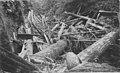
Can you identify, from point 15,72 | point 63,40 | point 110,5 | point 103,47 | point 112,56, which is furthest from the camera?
point 110,5

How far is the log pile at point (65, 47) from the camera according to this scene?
335 cm

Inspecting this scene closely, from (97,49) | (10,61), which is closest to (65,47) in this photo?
(97,49)

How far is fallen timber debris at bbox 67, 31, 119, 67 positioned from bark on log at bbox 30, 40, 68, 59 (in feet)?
3.54

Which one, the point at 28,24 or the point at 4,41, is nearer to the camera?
the point at 4,41

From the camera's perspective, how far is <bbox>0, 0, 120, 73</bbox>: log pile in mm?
3354

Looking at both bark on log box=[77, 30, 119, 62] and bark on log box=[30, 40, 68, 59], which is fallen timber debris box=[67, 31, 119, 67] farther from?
bark on log box=[30, 40, 68, 59]

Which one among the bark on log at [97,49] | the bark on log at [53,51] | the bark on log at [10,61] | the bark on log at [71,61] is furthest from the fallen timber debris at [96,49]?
the bark on log at [10,61]

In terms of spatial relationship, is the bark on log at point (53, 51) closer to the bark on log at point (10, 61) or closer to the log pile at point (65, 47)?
the log pile at point (65, 47)

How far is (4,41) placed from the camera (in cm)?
309

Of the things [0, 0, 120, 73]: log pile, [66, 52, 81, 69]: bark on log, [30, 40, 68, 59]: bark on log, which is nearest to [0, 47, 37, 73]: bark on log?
[0, 0, 120, 73]: log pile

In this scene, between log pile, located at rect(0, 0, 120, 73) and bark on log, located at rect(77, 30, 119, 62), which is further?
bark on log, located at rect(77, 30, 119, 62)

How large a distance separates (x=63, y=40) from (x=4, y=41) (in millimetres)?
4819

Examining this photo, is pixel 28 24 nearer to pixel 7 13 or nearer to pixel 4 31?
pixel 7 13

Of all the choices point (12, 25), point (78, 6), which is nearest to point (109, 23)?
point (78, 6)
